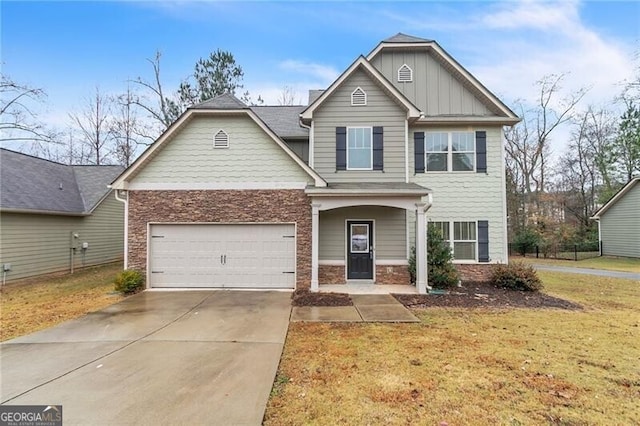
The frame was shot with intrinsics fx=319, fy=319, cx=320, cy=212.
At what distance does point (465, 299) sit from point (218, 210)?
7935mm

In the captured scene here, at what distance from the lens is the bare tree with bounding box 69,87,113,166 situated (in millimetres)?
25359

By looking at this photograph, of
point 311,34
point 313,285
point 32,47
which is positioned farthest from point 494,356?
point 32,47

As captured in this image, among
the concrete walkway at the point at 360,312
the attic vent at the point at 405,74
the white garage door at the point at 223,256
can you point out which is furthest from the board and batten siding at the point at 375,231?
the attic vent at the point at 405,74

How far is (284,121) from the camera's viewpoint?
43.8 ft

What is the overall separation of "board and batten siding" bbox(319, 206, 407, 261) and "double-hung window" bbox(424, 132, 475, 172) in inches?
95.0

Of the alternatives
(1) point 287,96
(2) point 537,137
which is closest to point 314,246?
(1) point 287,96

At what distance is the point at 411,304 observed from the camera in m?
8.45

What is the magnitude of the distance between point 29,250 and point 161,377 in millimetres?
12693

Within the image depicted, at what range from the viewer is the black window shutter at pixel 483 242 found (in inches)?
451

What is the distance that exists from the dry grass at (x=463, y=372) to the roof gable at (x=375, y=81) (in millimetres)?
6795

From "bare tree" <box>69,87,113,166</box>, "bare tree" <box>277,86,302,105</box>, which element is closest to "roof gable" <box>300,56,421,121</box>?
"bare tree" <box>277,86,302,105</box>

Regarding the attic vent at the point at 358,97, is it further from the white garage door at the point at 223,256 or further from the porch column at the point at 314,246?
the white garage door at the point at 223,256

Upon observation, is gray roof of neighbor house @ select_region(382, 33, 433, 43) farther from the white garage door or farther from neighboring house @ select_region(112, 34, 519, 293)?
the white garage door

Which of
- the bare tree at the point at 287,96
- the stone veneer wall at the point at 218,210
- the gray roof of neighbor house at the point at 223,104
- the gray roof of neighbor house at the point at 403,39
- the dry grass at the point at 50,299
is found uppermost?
the bare tree at the point at 287,96
